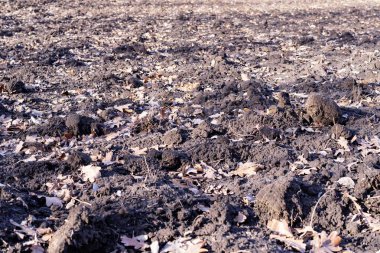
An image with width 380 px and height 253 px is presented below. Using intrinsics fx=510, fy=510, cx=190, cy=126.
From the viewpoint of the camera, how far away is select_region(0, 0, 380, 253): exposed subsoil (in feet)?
12.6

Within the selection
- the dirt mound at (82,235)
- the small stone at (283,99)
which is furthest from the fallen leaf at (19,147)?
the small stone at (283,99)

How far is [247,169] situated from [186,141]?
871mm

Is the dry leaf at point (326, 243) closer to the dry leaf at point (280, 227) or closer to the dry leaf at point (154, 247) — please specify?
the dry leaf at point (280, 227)

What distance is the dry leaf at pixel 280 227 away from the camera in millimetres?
3787

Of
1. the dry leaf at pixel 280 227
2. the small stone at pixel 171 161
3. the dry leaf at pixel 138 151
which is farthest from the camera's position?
the dry leaf at pixel 138 151

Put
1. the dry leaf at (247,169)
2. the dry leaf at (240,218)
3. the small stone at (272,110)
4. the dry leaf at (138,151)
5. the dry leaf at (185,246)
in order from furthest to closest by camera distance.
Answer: the small stone at (272,110)
the dry leaf at (138,151)
the dry leaf at (247,169)
the dry leaf at (240,218)
the dry leaf at (185,246)

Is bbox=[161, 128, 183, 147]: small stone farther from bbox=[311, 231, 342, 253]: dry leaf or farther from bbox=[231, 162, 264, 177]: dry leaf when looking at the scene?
bbox=[311, 231, 342, 253]: dry leaf

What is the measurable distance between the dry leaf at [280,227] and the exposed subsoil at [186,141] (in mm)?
56

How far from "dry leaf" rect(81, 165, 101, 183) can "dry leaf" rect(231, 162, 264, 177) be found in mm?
1256

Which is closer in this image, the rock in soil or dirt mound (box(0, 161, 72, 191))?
the rock in soil

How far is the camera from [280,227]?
3.84m

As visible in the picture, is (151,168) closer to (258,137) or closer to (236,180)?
(236,180)

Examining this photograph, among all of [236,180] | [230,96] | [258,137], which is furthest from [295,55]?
[236,180]

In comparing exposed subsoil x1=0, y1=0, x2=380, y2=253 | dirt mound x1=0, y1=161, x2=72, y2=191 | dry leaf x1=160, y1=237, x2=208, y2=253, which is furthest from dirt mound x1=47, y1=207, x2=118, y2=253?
dirt mound x1=0, y1=161, x2=72, y2=191
